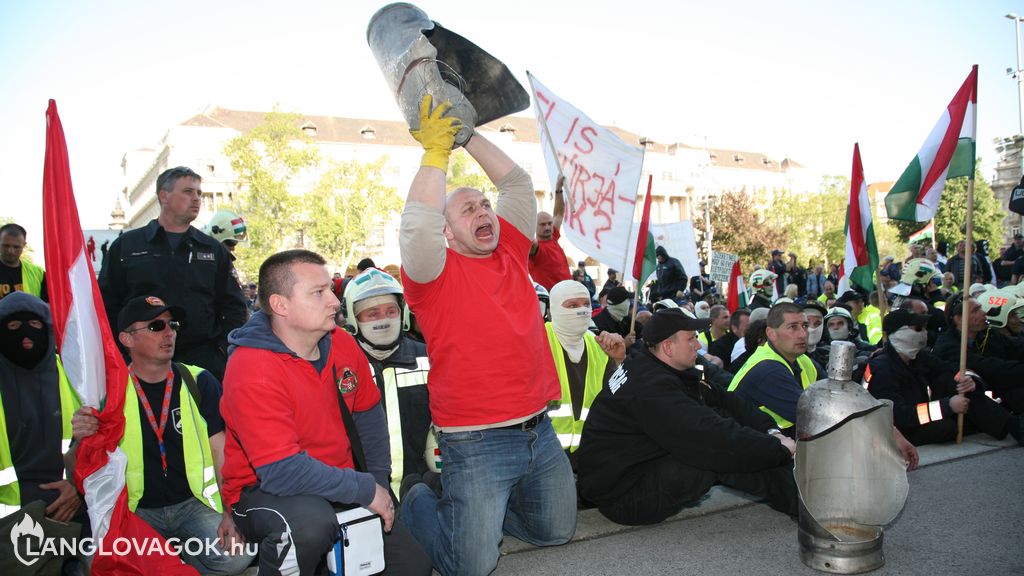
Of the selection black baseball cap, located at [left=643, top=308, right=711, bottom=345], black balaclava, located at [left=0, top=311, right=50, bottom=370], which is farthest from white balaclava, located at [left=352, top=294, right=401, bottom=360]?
black balaclava, located at [left=0, top=311, right=50, bottom=370]

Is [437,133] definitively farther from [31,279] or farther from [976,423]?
[976,423]

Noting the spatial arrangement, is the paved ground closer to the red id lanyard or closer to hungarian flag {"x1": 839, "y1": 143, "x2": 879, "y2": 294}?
the red id lanyard

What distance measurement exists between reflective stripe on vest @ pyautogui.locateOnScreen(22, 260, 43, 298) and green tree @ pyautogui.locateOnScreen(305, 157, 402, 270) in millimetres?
41462

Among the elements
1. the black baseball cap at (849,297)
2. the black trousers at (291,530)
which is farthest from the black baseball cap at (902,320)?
the black trousers at (291,530)

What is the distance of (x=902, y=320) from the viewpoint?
6.01 meters

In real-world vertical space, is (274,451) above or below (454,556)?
above

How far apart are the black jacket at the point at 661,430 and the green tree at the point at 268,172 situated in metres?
41.9

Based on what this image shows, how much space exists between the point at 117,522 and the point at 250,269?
45.8 metres

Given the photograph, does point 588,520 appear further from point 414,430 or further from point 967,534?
point 967,534

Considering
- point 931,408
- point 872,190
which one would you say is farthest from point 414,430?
point 872,190

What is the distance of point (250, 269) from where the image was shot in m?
46.3

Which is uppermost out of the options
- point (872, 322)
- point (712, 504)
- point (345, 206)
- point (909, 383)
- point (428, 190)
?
point (345, 206)

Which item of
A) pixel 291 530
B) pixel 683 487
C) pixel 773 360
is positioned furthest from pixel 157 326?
pixel 773 360

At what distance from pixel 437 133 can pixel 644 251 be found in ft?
18.3
